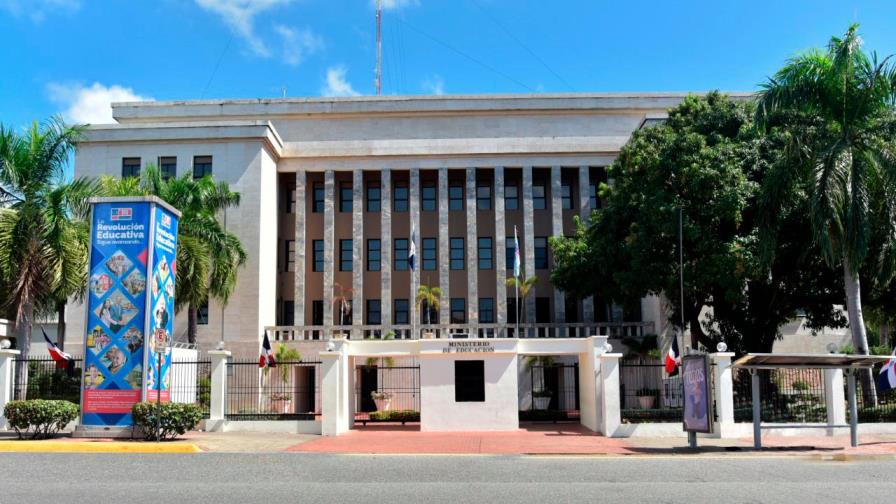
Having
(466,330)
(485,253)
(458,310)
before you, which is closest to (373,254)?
(458,310)

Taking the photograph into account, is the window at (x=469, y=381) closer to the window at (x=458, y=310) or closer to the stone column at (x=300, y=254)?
the stone column at (x=300, y=254)

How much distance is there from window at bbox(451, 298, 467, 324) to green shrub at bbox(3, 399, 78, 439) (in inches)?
841

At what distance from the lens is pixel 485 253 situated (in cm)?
4166

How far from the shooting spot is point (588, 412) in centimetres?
2677

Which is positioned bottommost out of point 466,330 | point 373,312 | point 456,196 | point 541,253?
point 466,330

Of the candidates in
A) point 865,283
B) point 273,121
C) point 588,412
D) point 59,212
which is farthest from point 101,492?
point 273,121

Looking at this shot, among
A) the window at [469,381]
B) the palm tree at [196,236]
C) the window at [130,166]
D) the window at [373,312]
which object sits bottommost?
the window at [469,381]

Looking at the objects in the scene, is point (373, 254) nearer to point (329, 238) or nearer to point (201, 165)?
point (329, 238)

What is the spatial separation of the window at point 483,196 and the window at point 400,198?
3.67m

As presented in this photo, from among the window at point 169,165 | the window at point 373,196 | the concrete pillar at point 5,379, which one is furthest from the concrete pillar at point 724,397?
the window at point 169,165

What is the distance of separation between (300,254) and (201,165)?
20.2 ft

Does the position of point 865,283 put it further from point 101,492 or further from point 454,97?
point 101,492

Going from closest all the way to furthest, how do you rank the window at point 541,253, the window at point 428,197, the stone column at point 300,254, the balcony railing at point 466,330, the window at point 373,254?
the balcony railing at point 466,330 → the stone column at point 300,254 → the window at point 541,253 → the window at point 373,254 → the window at point 428,197

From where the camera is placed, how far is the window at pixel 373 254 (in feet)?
137
